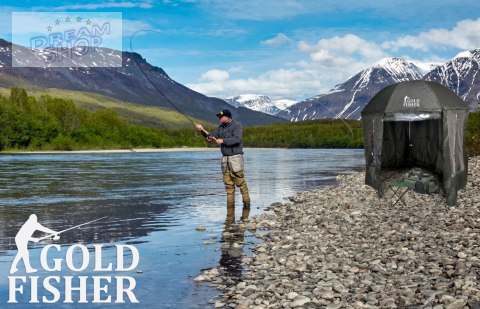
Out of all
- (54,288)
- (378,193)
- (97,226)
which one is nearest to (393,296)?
(54,288)

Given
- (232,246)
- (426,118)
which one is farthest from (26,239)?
(426,118)

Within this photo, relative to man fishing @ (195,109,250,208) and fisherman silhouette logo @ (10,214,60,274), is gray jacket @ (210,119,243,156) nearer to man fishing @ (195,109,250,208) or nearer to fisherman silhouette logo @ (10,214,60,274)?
Answer: man fishing @ (195,109,250,208)

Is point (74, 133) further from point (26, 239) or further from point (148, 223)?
point (26, 239)

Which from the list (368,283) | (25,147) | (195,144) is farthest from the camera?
(195,144)

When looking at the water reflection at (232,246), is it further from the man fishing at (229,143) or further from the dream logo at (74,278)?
the dream logo at (74,278)

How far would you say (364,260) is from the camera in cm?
912

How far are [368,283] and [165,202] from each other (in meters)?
13.1

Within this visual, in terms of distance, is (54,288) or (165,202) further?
(165,202)

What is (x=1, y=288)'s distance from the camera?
8367 mm

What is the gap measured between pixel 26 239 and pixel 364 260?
23.2 feet

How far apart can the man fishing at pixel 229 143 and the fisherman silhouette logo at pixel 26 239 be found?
174 inches

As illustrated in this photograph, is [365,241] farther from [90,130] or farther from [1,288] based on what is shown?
[90,130]

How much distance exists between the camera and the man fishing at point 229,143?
14.6 metres

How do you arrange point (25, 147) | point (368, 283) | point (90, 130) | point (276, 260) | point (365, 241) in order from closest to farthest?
point (368, 283) < point (276, 260) < point (365, 241) < point (25, 147) < point (90, 130)
